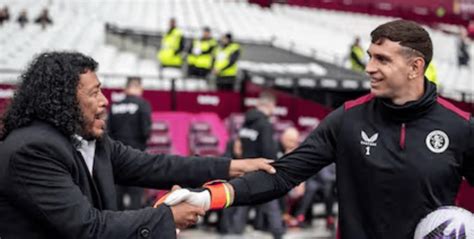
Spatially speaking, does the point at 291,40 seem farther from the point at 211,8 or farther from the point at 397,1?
the point at 397,1

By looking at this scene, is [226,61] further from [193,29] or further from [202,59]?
[193,29]

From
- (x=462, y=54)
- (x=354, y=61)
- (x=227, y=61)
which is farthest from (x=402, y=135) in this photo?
(x=462, y=54)

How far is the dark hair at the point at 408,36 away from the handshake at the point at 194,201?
1.00 metres

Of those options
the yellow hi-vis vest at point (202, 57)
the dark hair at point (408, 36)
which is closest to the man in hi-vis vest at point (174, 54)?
the yellow hi-vis vest at point (202, 57)

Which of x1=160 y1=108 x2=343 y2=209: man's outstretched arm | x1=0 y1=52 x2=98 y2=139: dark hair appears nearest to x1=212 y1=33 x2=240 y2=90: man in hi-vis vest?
x1=160 y1=108 x2=343 y2=209: man's outstretched arm

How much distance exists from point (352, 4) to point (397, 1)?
8.97ft

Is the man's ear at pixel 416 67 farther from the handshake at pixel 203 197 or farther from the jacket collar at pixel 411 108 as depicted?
the handshake at pixel 203 197

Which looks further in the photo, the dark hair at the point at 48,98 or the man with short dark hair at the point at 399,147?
the man with short dark hair at the point at 399,147

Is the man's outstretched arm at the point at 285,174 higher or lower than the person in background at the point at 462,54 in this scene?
higher

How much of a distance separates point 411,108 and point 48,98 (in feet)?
4.91

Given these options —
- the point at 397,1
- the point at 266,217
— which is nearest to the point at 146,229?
the point at 266,217

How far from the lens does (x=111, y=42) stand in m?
22.2

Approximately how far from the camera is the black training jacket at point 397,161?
3.33m

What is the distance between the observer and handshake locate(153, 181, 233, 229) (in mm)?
3305
